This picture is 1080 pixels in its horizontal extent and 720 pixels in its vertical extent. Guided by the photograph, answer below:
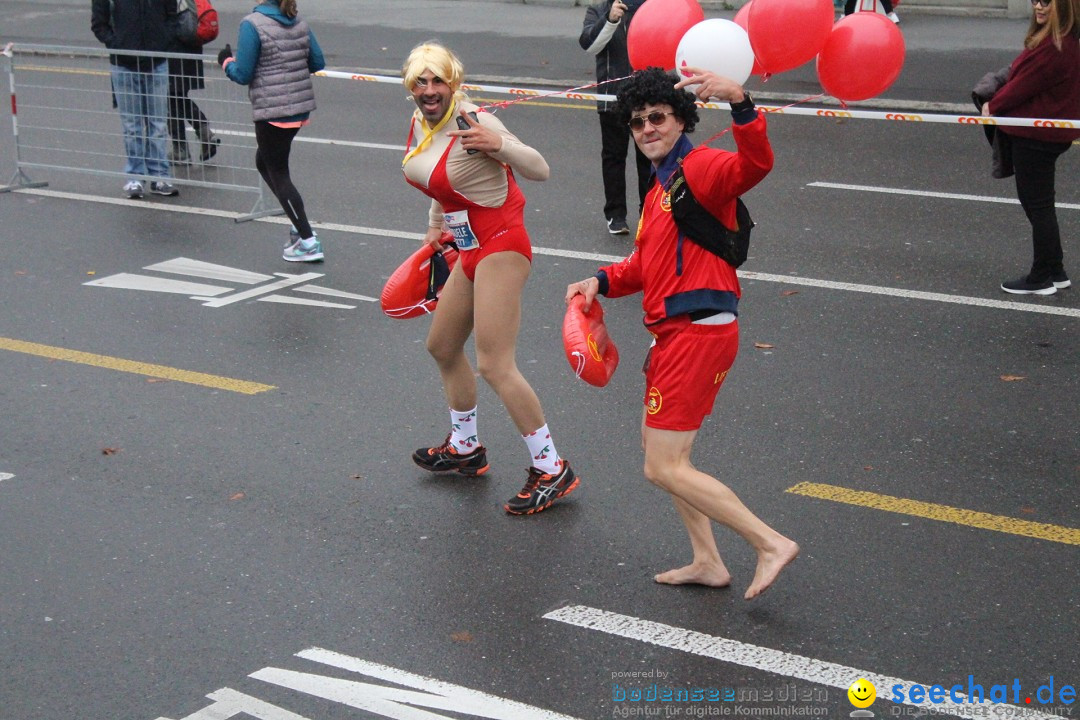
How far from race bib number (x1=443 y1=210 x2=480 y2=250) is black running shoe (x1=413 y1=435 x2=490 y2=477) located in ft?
3.22

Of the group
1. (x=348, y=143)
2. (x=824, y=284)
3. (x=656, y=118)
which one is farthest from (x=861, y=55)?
(x=348, y=143)

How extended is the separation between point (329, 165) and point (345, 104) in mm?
3496

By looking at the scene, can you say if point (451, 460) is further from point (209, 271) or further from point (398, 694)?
point (209, 271)

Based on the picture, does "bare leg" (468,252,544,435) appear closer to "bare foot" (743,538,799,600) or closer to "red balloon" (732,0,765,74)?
"bare foot" (743,538,799,600)

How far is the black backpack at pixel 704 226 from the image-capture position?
14.3ft

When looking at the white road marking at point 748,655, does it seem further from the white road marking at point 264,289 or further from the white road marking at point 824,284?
the white road marking at point 264,289

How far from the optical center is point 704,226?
438cm

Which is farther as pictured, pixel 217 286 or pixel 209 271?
pixel 209 271

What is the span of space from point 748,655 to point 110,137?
10883 millimetres

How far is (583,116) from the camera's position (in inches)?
573

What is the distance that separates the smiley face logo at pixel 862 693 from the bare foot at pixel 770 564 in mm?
505

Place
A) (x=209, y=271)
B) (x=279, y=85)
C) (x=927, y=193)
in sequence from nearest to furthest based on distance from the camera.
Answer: (x=209, y=271) < (x=279, y=85) < (x=927, y=193)

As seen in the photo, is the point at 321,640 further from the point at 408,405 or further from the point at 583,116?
the point at 583,116

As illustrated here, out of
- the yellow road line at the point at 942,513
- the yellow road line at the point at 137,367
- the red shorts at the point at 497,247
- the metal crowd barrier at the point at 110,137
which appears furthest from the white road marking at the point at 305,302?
the yellow road line at the point at 942,513
